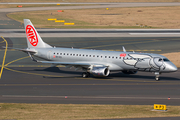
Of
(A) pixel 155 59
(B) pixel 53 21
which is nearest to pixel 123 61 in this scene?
(A) pixel 155 59

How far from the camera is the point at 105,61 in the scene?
4916 cm

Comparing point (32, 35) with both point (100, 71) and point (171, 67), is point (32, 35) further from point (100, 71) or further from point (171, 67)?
point (171, 67)

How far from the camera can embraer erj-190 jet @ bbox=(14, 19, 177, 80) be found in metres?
46.6

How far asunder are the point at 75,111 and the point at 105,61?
19602 millimetres

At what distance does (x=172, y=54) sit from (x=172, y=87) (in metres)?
22.7

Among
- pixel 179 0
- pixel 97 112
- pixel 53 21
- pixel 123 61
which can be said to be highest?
pixel 179 0

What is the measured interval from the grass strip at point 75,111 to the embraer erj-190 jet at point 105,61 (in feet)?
48.0

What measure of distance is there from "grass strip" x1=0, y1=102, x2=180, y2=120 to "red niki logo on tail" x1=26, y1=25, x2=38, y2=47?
22319 millimetres

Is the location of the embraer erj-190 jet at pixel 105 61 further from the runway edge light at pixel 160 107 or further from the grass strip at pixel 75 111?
the runway edge light at pixel 160 107

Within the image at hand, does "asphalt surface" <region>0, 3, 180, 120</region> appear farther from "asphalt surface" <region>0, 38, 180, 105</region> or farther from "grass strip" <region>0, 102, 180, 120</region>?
"grass strip" <region>0, 102, 180, 120</region>

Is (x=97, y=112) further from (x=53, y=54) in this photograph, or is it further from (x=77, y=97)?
(x=53, y=54)

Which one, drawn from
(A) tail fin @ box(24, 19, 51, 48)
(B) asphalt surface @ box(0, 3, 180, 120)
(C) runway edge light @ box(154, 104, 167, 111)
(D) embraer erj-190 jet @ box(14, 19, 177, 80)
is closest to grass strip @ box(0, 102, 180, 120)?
(C) runway edge light @ box(154, 104, 167, 111)

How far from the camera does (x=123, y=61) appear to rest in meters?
48.1

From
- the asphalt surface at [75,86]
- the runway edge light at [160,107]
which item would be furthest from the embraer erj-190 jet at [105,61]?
the runway edge light at [160,107]
